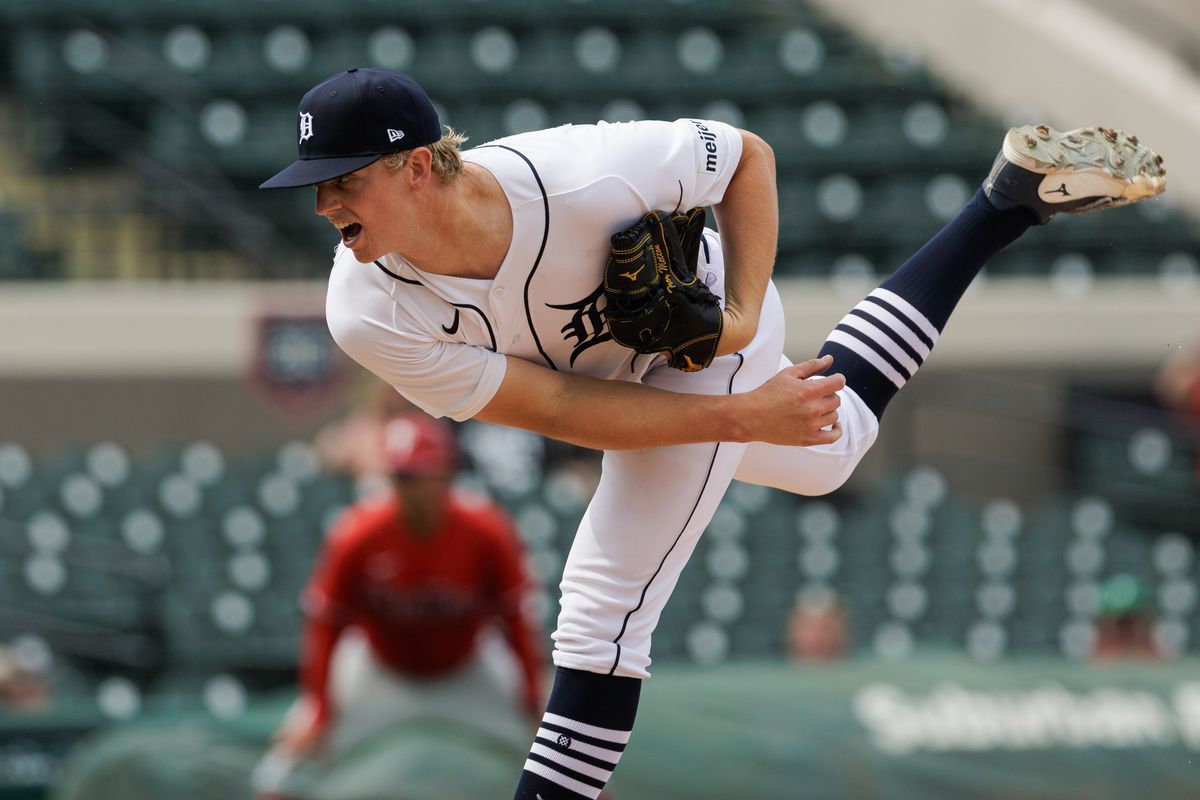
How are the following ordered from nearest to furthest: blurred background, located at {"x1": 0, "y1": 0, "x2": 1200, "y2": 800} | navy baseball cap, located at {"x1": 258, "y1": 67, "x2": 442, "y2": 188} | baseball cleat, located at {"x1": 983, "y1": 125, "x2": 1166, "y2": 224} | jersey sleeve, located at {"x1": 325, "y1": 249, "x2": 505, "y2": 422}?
navy baseball cap, located at {"x1": 258, "y1": 67, "x2": 442, "y2": 188} → jersey sleeve, located at {"x1": 325, "y1": 249, "x2": 505, "y2": 422} → baseball cleat, located at {"x1": 983, "y1": 125, "x2": 1166, "y2": 224} → blurred background, located at {"x1": 0, "y1": 0, "x2": 1200, "y2": 800}

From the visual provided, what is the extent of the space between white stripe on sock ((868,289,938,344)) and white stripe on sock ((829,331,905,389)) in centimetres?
10

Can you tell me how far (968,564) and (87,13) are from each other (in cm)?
621

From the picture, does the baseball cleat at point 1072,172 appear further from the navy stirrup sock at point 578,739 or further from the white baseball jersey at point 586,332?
the navy stirrup sock at point 578,739

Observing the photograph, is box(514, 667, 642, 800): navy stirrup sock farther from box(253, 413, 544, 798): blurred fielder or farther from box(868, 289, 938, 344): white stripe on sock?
box(253, 413, 544, 798): blurred fielder

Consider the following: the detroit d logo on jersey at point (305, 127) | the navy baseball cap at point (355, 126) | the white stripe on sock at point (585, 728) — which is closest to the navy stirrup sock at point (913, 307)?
the white stripe on sock at point (585, 728)

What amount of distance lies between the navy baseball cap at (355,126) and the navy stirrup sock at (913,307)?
110 cm

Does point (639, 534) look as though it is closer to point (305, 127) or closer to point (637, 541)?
point (637, 541)

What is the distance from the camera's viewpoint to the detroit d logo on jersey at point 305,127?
2895 mm

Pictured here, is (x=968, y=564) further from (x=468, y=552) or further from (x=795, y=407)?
(x=795, y=407)

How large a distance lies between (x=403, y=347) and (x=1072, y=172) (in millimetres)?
1447

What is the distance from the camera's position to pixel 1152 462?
9.57 metres

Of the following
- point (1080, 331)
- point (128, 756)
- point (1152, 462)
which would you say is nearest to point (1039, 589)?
point (1152, 462)

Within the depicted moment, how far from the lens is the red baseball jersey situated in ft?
18.4

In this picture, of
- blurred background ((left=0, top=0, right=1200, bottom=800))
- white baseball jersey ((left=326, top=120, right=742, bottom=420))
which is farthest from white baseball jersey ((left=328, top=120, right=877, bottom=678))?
blurred background ((left=0, top=0, right=1200, bottom=800))
